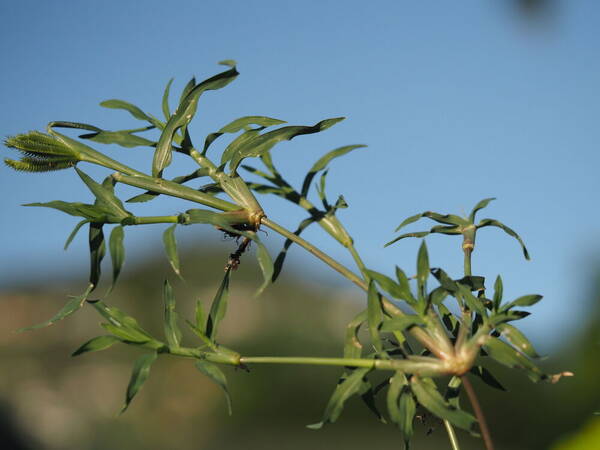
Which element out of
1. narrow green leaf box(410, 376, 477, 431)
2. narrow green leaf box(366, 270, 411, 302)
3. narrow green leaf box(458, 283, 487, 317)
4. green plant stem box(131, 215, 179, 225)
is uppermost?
green plant stem box(131, 215, 179, 225)

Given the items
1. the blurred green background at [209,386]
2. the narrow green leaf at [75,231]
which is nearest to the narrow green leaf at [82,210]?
the narrow green leaf at [75,231]

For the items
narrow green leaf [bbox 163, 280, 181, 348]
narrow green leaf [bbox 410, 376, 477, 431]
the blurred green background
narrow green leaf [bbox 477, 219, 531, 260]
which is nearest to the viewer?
narrow green leaf [bbox 410, 376, 477, 431]

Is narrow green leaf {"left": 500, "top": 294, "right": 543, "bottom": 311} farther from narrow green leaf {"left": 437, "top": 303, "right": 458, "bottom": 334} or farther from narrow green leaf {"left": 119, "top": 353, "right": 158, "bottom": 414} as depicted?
narrow green leaf {"left": 119, "top": 353, "right": 158, "bottom": 414}

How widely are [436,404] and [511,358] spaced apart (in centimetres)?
8

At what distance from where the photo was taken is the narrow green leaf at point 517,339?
62cm

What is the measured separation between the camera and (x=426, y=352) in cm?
71

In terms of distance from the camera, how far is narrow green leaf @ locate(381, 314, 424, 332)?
1.95 feet

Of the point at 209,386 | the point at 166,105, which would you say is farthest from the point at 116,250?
the point at 209,386

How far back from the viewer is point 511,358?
1.95 ft

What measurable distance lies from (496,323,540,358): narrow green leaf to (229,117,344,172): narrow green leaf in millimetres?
278

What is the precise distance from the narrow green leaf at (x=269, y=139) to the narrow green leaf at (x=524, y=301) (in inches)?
10.4

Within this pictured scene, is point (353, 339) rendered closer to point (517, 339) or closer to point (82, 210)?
point (517, 339)

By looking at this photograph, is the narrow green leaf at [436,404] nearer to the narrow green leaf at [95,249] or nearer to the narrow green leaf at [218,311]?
the narrow green leaf at [218,311]

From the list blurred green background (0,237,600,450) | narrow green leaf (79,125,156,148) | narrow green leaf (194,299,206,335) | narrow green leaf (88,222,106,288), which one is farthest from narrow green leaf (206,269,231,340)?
blurred green background (0,237,600,450)
